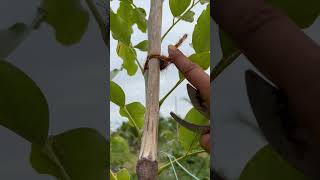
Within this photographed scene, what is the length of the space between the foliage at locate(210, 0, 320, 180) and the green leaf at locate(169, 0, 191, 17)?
19 cm

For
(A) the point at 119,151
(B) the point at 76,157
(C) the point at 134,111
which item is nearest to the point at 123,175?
(C) the point at 134,111

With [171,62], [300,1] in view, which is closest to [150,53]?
[171,62]

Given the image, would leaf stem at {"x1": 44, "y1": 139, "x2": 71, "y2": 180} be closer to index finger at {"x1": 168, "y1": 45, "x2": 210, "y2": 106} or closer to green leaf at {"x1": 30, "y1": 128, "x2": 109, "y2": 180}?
green leaf at {"x1": 30, "y1": 128, "x2": 109, "y2": 180}

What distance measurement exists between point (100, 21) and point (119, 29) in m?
0.16

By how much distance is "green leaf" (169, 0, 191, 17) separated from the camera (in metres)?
0.51

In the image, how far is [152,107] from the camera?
36cm

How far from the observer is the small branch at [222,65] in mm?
324

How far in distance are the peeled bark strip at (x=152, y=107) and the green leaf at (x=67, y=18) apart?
7 centimetres

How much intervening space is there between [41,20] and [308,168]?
212mm

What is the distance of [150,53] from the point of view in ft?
1.24

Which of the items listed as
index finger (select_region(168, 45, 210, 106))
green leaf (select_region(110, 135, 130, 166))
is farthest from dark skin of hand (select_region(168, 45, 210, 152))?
green leaf (select_region(110, 135, 130, 166))

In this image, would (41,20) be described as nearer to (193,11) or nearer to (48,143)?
(48,143)


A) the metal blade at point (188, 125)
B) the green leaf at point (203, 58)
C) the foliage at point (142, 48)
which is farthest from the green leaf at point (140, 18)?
the metal blade at point (188, 125)

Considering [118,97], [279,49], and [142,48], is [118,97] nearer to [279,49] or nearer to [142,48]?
[142,48]
